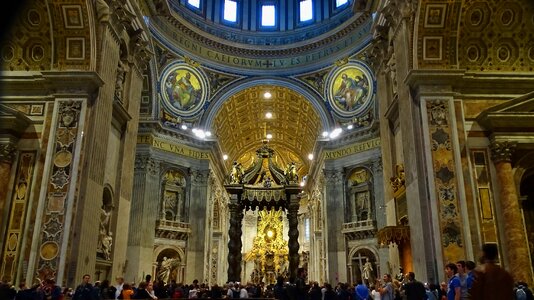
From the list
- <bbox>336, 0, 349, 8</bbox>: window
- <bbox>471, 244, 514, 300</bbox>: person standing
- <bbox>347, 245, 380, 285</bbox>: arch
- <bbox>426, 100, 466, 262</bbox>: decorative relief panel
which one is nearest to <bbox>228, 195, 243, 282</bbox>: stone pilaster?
<bbox>347, 245, 380, 285</bbox>: arch

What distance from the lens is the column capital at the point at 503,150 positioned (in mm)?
9547

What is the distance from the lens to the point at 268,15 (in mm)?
27047

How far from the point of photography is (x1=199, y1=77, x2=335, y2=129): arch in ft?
80.8

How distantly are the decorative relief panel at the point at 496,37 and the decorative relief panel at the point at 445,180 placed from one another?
1.73 meters

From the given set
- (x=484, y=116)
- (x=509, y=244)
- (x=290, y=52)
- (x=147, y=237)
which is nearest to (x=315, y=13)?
(x=290, y=52)

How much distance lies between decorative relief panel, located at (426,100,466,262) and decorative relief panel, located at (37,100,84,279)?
786 cm

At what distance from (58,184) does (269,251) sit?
94.0 feet

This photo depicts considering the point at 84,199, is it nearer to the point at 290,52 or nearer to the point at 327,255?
the point at 327,255

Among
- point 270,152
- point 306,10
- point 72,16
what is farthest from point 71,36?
point 306,10

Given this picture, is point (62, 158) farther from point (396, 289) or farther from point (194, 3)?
point (194, 3)

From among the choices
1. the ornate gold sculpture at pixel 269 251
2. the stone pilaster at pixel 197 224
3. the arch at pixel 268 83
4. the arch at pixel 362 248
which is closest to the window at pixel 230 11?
the arch at pixel 268 83

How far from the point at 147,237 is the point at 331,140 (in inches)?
437

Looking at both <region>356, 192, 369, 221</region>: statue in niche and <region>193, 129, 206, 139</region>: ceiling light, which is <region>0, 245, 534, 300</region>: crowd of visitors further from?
<region>193, 129, 206, 139</region>: ceiling light

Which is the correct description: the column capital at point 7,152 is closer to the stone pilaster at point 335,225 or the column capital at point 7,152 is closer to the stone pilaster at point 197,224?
the stone pilaster at point 197,224
